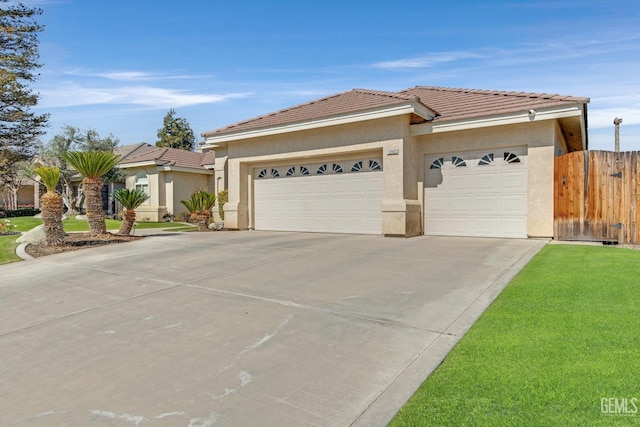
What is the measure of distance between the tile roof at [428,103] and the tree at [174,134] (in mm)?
42187

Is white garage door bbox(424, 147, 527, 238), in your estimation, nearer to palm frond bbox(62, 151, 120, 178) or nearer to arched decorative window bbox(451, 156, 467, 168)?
arched decorative window bbox(451, 156, 467, 168)

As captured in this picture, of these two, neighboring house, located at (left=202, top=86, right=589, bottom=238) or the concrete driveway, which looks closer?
the concrete driveway

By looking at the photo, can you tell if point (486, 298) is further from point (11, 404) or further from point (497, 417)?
point (11, 404)

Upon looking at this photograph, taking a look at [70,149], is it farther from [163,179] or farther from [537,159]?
[537,159]

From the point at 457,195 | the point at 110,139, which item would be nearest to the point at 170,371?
the point at 457,195

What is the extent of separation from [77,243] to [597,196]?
14961 millimetres

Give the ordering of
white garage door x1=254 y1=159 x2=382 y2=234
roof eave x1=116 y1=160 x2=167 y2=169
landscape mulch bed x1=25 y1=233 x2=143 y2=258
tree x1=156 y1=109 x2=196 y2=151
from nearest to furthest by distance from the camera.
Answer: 1. landscape mulch bed x1=25 y1=233 x2=143 y2=258
2. white garage door x1=254 y1=159 x2=382 y2=234
3. roof eave x1=116 y1=160 x2=167 y2=169
4. tree x1=156 y1=109 x2=196 y2=151

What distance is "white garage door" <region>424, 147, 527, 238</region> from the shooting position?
11598 millimetres

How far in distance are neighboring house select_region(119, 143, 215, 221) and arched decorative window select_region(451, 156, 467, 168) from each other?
60.8 ft

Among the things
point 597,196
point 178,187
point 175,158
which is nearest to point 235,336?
point 597,196

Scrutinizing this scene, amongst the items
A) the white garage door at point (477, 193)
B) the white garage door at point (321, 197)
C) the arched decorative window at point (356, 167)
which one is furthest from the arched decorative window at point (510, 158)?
the arched decorative window at point (356, 167)

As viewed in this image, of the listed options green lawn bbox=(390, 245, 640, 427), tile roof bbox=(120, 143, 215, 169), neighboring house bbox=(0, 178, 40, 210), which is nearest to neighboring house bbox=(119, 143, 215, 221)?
tile roof bbox=(120, 143, 215, 169)

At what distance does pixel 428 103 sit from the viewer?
14.2m

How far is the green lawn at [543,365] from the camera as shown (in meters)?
2.57
